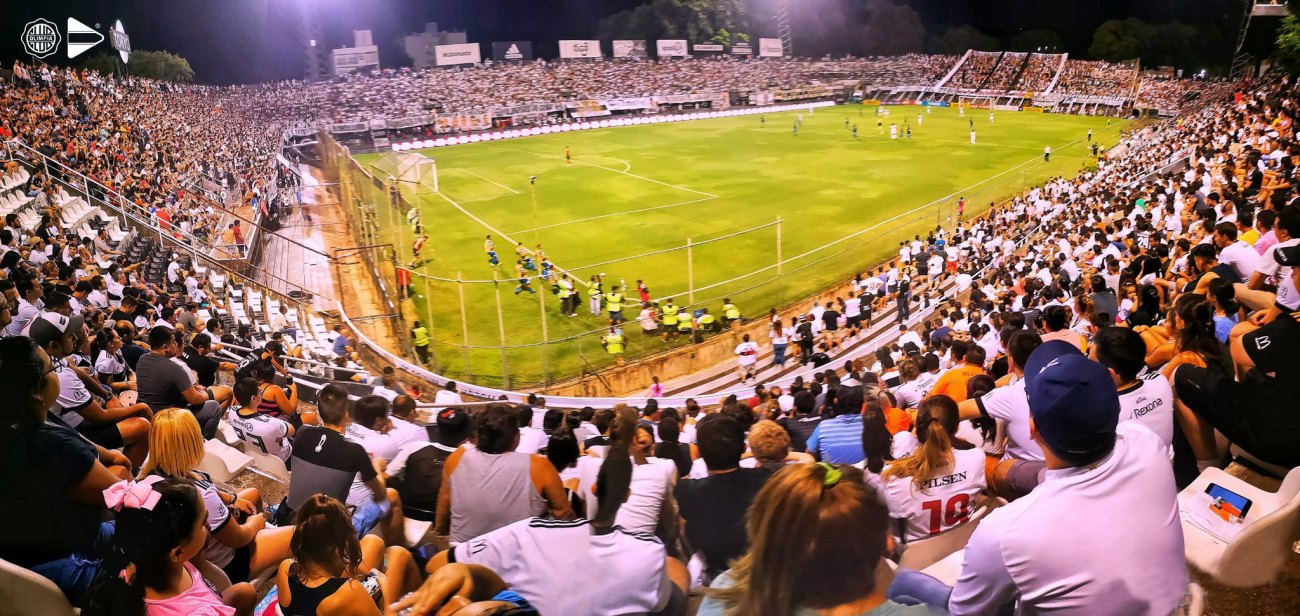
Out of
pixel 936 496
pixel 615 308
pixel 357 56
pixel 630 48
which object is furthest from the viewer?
pixel 630 48

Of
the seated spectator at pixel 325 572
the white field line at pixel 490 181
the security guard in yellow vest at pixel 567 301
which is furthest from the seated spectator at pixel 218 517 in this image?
the white field line at pixel 490 181

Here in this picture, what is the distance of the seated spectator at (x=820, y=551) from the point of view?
2320 millimetres

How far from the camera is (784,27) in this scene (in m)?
55.4

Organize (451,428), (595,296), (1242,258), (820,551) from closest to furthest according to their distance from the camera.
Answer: (820,551)
(451,428)
(1242,258)
(595,296)

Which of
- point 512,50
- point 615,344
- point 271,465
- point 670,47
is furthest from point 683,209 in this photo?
point 512,50

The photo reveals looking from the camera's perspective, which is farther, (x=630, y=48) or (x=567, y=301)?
(x=630, y=48)

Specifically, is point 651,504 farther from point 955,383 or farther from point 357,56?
point 357,56

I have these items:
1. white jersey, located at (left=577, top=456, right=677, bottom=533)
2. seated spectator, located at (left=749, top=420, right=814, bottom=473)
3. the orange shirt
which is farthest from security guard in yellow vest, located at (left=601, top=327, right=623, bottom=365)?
white jersey, located at (left=577, top=456, right=677, bottom=533)

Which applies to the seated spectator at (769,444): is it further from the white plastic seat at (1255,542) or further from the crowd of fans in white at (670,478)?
the white plastic seat at (1255,542)

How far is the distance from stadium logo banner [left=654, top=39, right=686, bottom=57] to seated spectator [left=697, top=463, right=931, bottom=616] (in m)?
50.8

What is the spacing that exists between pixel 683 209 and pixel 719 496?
28.1 meters

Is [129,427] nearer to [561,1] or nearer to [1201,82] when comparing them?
[561,1]

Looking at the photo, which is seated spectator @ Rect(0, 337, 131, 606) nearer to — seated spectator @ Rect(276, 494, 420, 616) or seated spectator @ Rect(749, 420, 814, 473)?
seated spectator @ Rect(276, 494, 420, 616)

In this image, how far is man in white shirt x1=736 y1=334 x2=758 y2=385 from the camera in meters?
15.0
